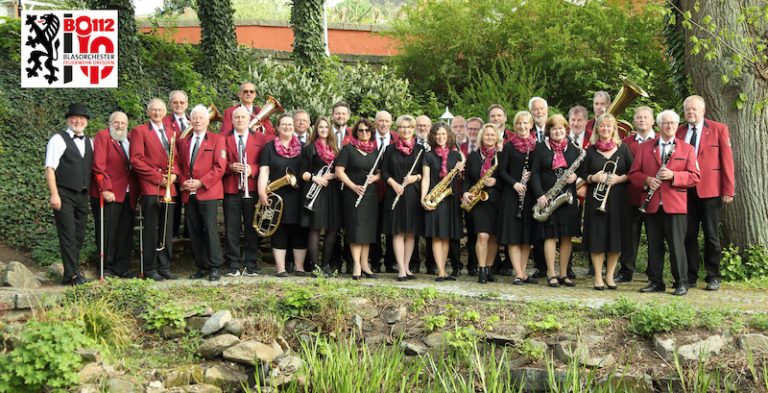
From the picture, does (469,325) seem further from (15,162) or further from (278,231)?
(15,162)

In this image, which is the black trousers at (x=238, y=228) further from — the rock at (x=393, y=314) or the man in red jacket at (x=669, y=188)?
the man in red jacket at (x=669, y=188)

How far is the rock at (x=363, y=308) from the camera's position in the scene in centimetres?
755

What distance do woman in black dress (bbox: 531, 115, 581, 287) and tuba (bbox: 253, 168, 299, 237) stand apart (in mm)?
2598

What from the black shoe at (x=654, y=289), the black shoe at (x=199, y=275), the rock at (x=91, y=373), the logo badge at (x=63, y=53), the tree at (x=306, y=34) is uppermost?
the tree at (x=306, y=34)

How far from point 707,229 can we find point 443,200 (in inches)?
106

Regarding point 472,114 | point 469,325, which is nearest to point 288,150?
point 469,325

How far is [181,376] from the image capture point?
675 centimetres

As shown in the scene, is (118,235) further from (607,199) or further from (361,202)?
(607,199)

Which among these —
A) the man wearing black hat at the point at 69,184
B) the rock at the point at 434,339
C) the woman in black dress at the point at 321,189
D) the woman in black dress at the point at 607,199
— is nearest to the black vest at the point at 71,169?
the man wearing black hat at the point at 69,184

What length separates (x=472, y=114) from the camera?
14977mm

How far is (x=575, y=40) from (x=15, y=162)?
969cm

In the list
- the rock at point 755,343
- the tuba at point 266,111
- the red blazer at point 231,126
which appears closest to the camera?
the rock at point 755,343

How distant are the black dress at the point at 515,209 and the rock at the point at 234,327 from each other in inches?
118

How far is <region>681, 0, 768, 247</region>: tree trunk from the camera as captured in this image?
30.3ft
